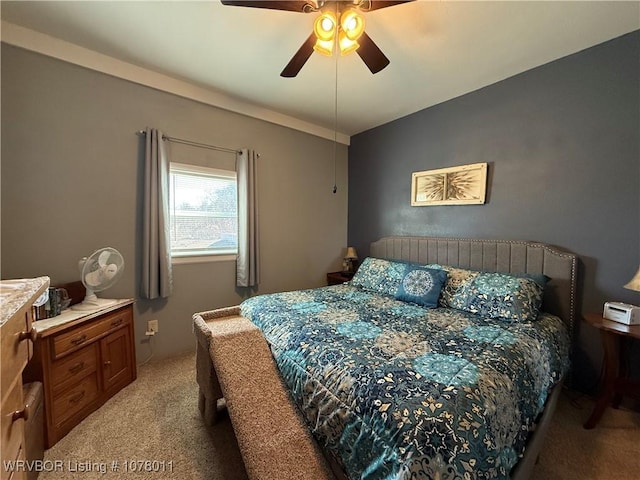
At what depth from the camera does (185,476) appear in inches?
55.4

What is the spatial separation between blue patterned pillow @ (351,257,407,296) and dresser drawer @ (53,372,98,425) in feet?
7.70

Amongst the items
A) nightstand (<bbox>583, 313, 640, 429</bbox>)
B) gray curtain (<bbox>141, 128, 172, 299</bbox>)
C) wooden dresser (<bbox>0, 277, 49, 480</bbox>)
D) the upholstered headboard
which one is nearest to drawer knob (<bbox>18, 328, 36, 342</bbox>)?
wooden dresser (<bbox>0, 277, 49, 480</bbox>)

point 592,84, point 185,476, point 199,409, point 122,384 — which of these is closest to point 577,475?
point 185,476

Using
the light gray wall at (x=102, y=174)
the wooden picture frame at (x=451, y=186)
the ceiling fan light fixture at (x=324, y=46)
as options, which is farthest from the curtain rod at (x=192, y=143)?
the wooden picture frame at (x=451, y=186)

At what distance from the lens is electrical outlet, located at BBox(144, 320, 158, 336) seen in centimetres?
252

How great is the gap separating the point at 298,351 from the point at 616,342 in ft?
6.93

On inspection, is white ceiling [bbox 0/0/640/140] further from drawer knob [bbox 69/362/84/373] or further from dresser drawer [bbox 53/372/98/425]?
dresser drawer [bbox 53/372/98/425]

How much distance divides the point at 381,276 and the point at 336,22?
84.6 inches

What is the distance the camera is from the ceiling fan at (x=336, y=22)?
4.64 ft

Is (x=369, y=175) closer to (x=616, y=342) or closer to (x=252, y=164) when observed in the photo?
(x=252, y=164)

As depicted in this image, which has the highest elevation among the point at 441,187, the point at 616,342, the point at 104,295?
the point at 441,187

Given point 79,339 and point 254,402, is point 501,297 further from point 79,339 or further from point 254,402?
point 79,339

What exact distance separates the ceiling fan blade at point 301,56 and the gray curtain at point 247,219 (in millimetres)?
1277

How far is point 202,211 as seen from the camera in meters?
2.87
